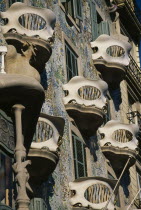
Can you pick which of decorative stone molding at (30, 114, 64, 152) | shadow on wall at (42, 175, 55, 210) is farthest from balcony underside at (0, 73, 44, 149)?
shadow on wall at (42, 175, 55, 210)

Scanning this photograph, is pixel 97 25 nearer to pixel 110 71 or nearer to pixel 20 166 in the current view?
pixel 110 71

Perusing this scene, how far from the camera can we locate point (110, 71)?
90.9 feet

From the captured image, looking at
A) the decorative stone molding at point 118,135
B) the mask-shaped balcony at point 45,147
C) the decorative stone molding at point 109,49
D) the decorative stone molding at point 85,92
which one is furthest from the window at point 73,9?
the mask-shaped balcony at point 45,147

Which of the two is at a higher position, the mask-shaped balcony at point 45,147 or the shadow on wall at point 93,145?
the shadow on wall at point 93,145

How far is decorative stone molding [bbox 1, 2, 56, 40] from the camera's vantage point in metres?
20.7

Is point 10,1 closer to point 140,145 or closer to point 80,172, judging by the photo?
point 80,172

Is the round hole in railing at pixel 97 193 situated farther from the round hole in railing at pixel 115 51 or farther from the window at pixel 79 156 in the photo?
the round hole in railing at pixel 115 51

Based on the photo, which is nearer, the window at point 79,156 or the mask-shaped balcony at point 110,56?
the window at point 79,156

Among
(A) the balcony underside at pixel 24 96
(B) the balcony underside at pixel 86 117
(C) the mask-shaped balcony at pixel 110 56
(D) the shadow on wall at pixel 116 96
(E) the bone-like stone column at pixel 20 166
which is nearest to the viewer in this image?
(E) the bone-like stone column at pixel 20 166

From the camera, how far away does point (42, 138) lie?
20.3 meters

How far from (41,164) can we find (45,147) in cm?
43

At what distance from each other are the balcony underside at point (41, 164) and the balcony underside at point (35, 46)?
2.31 m

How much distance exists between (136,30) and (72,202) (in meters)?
15.2

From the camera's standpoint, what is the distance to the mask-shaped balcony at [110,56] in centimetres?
2734
